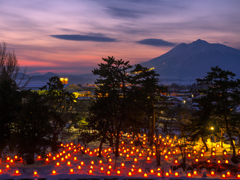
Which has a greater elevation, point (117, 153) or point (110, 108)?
point (110, 108)

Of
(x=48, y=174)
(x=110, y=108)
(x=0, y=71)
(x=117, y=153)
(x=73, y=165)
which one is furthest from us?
(x=0, y=71)

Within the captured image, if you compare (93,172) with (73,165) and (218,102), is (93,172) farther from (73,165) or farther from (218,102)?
(218,102)

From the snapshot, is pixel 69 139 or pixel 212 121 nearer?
pixel 212 121

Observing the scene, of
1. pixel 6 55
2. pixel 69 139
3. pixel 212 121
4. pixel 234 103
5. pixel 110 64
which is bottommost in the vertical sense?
pixel 69 139

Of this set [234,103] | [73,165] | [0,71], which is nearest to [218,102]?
[234,103]

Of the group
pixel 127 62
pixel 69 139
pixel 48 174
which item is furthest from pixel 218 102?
pixel 69 139

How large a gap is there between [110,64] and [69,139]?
10337 mm

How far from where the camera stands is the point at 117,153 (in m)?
16.6

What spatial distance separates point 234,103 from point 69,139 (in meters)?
15.5

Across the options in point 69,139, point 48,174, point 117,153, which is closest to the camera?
point 48,174

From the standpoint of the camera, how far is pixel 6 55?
28.8 m

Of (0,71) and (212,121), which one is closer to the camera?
(212,121)

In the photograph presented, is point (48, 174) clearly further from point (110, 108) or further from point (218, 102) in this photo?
point (218, 102)

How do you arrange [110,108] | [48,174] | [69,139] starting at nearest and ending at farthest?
1. [48,174]
2. [110,108]
3. [69,139]
